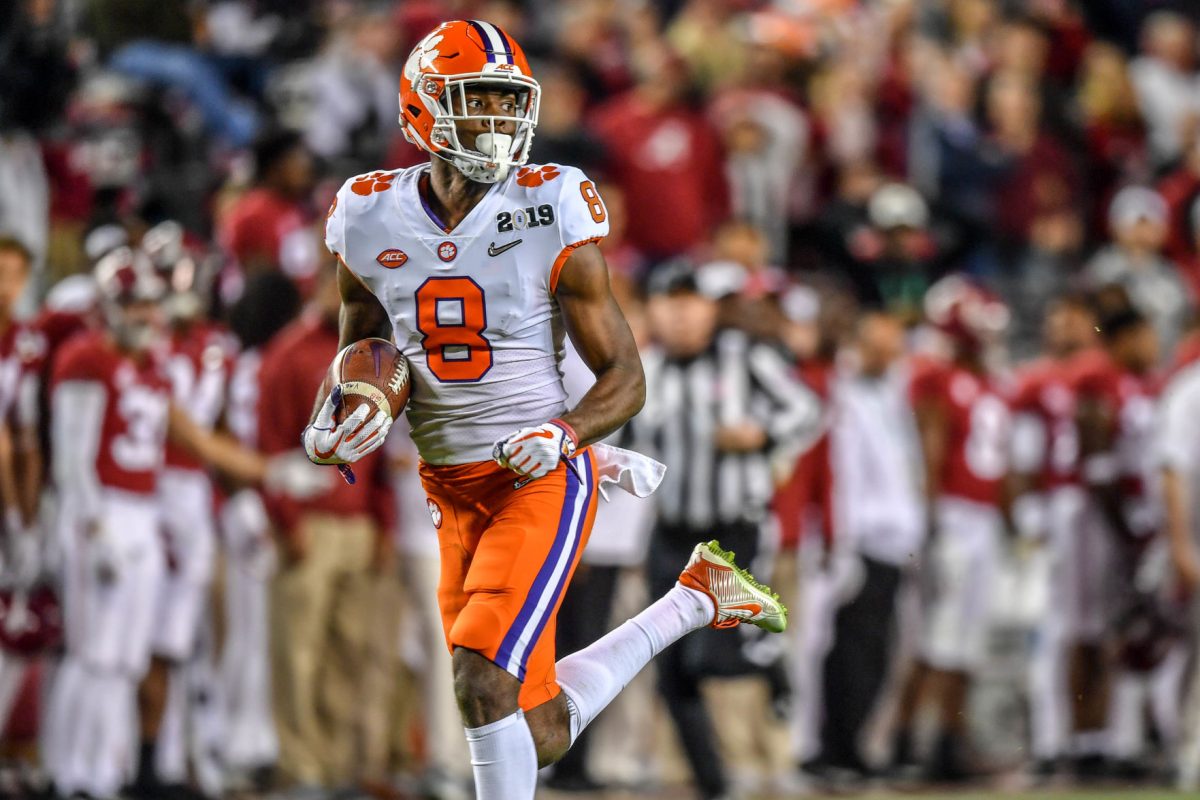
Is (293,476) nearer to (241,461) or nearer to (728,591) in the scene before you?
(241,461)

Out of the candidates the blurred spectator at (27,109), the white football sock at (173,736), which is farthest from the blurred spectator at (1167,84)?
the white football sock at (173,736)

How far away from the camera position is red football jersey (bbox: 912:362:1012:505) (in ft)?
31.8

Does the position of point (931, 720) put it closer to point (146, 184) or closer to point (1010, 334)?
point (1010, 334)

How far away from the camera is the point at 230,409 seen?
28.6 ft

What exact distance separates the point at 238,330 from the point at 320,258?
99 cm

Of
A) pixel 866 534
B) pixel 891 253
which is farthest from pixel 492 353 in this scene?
pixel 891 253

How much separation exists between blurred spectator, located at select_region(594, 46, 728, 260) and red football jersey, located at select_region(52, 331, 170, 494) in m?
3.62

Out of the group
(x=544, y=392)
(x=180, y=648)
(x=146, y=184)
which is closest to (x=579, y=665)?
(x=544, y=392)

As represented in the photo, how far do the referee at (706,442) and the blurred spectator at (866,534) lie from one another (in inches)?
48.1

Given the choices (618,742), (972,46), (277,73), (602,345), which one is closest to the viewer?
(602,345)

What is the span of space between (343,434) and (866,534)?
4.78 m

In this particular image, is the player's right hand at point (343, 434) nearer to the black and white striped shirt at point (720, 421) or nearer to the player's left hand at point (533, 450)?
the player's left hand at point (533, 450)

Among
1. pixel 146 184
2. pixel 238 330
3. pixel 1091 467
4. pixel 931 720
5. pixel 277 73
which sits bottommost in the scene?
pixel 931 720

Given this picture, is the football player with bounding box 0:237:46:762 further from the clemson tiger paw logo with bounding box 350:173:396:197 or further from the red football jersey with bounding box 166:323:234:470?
the clemson tiger paw logo with bounding box 350:173:396:197
